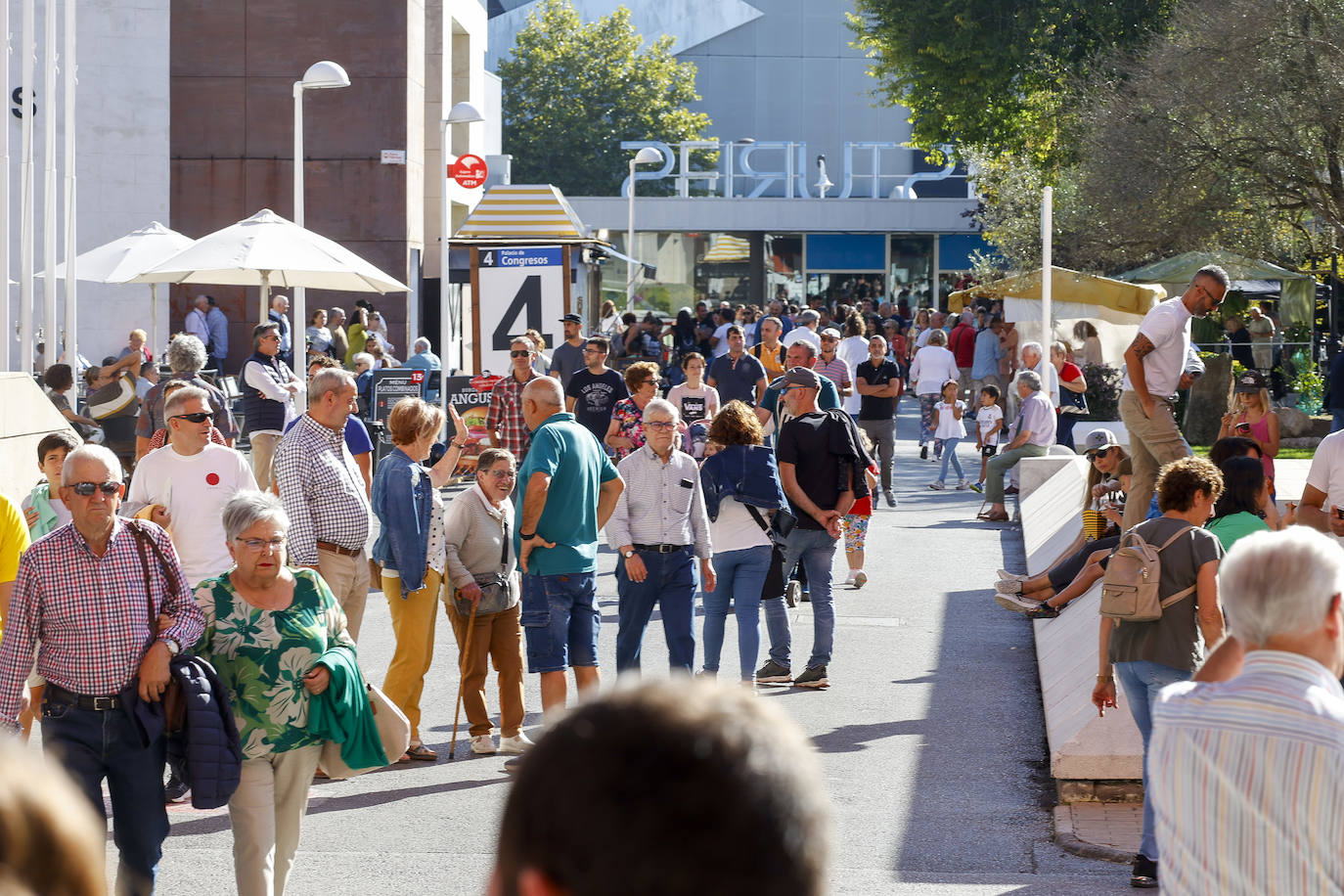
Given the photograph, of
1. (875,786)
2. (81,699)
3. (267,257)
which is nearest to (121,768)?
(81,699)

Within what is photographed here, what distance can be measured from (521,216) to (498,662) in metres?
13.6

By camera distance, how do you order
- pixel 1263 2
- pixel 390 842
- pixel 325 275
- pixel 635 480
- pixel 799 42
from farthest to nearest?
1. pixel 799 42
2. pixel 1263 2
3. pixel 325 275
4. pixel 635 480
5. pixel 390 842

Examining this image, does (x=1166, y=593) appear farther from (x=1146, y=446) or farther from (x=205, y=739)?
(x=1146, y=446)

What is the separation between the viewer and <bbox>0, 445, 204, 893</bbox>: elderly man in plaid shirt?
5285 mm

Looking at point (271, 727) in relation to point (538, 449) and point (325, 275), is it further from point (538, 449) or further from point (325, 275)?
point (325, 275)

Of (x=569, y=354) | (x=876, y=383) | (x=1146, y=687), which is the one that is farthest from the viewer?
(x=876, y=383)

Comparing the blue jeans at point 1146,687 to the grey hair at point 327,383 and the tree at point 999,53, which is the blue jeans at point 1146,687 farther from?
the tree at point 999,53

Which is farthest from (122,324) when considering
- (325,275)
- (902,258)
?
(902,258)

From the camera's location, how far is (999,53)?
1374 inches

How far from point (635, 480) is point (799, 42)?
6125 centimetres

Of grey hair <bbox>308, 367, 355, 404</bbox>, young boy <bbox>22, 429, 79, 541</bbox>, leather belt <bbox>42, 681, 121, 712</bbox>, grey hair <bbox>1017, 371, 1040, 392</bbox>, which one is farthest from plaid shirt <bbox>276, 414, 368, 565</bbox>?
grey hair <bbox>1017, 371, 1040, 392</bbox>

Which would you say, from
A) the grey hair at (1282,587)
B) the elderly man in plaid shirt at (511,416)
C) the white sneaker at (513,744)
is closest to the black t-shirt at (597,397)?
the elderly man in plaid shirt at (511,416)

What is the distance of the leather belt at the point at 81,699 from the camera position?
209 inches

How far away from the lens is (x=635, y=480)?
890 cm
